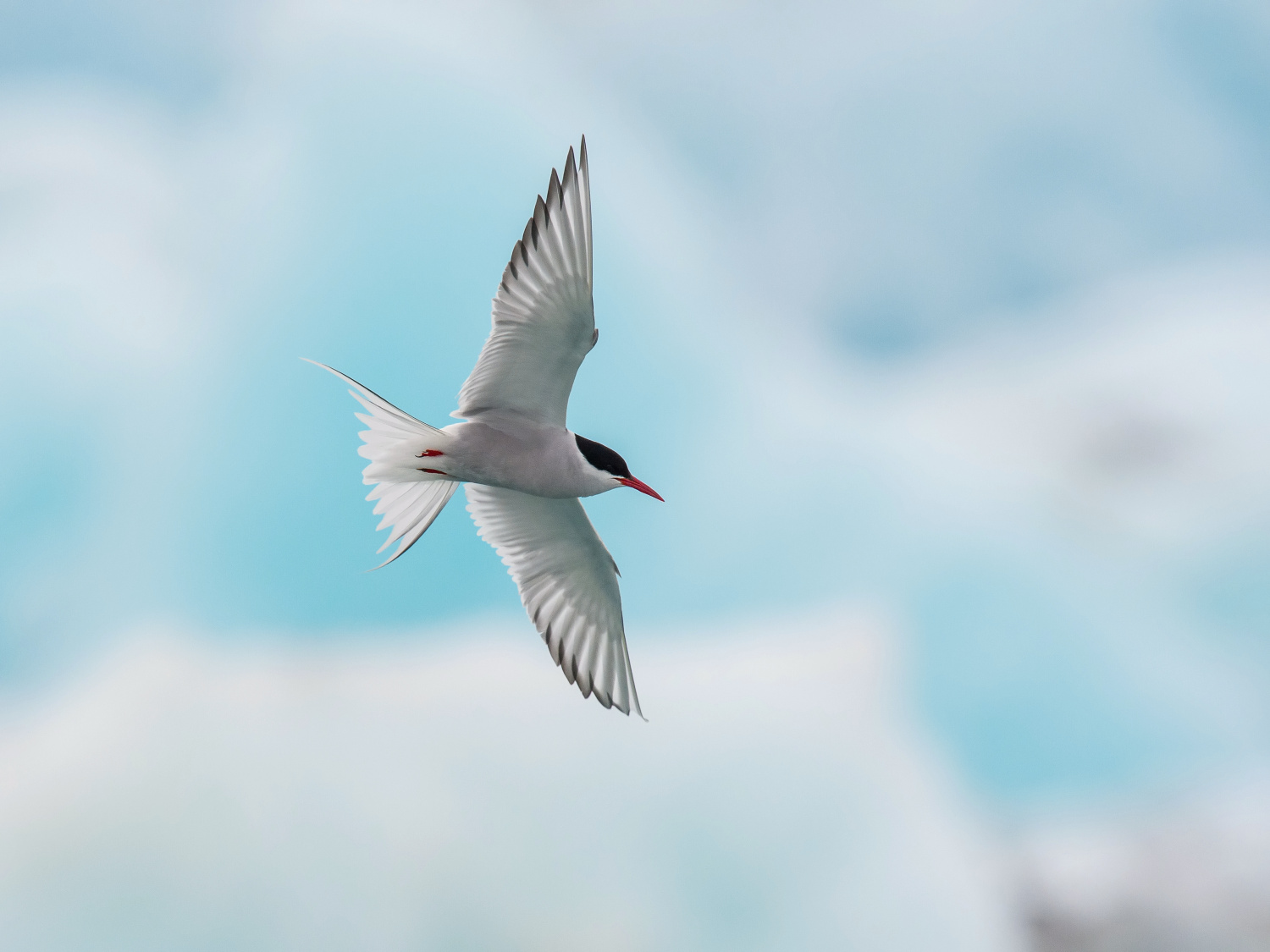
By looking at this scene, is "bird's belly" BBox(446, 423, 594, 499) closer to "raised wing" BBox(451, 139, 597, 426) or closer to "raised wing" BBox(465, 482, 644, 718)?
"raised wing" BBox(451, 139, 597, 426)

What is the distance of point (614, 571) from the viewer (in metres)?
5.65

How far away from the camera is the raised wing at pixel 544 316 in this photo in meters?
4.40

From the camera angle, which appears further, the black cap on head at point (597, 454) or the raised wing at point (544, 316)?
the black cap on head at point (597, 454)

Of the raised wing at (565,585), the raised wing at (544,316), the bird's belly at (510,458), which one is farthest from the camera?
the raised wing at (565,585)

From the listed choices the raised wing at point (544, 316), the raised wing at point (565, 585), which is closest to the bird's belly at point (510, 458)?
the raised wing at point (544, 316)

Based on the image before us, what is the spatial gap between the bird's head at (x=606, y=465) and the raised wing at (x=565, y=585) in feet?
2.27

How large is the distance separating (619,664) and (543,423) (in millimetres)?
1531

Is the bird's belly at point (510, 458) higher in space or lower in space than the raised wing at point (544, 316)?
lower

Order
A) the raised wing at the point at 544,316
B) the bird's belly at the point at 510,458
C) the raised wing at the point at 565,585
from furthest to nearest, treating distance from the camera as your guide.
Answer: the raised wing at the point at 565,585 → the bird's belly at the point at 510,458 → the raised wing at the point at 544,316

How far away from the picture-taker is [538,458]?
4805mm

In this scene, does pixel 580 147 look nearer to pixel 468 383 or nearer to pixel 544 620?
pixel 468 383

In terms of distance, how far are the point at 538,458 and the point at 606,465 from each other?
1.09 ft

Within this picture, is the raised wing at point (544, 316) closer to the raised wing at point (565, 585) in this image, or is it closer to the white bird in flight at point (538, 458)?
the white bird in flight at point (538, 458)

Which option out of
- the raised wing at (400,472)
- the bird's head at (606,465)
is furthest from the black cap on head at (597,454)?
the raised wing at (400,472)
